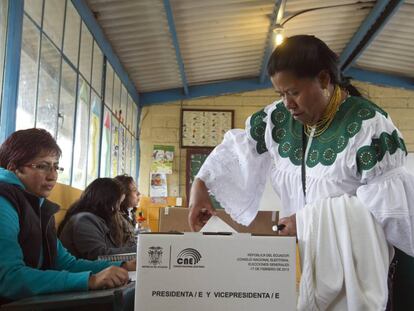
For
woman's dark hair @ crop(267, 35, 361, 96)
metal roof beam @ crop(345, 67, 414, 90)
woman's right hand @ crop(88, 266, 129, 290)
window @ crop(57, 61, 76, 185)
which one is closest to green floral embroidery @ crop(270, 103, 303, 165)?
woman's dark hair @ crop(267, 35, 361, 96)

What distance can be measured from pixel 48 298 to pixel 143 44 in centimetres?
372

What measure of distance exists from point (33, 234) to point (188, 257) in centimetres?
78

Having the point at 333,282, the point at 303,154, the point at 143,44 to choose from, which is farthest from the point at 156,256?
the point at 143,44

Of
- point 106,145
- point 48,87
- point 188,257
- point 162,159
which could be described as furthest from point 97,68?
point 188,257

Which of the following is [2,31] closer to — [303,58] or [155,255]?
[303,58]

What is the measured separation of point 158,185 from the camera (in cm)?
623

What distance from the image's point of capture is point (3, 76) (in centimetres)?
211

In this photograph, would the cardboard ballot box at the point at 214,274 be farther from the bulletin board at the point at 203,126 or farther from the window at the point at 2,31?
the bulletin board at the point at 203,126

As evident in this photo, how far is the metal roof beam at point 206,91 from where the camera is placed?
622 cm

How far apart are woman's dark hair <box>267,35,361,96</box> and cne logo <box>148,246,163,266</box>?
0.52 metres

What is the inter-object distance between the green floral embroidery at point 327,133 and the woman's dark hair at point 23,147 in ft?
2.64

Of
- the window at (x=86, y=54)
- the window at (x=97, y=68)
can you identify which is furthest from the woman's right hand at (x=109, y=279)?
the window at (x=97, y=68)

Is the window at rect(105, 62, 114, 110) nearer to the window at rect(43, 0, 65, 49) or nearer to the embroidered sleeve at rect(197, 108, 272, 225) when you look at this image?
the window at rect(43, 0, 65, 49)

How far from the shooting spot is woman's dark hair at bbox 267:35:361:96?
1.10 metres
